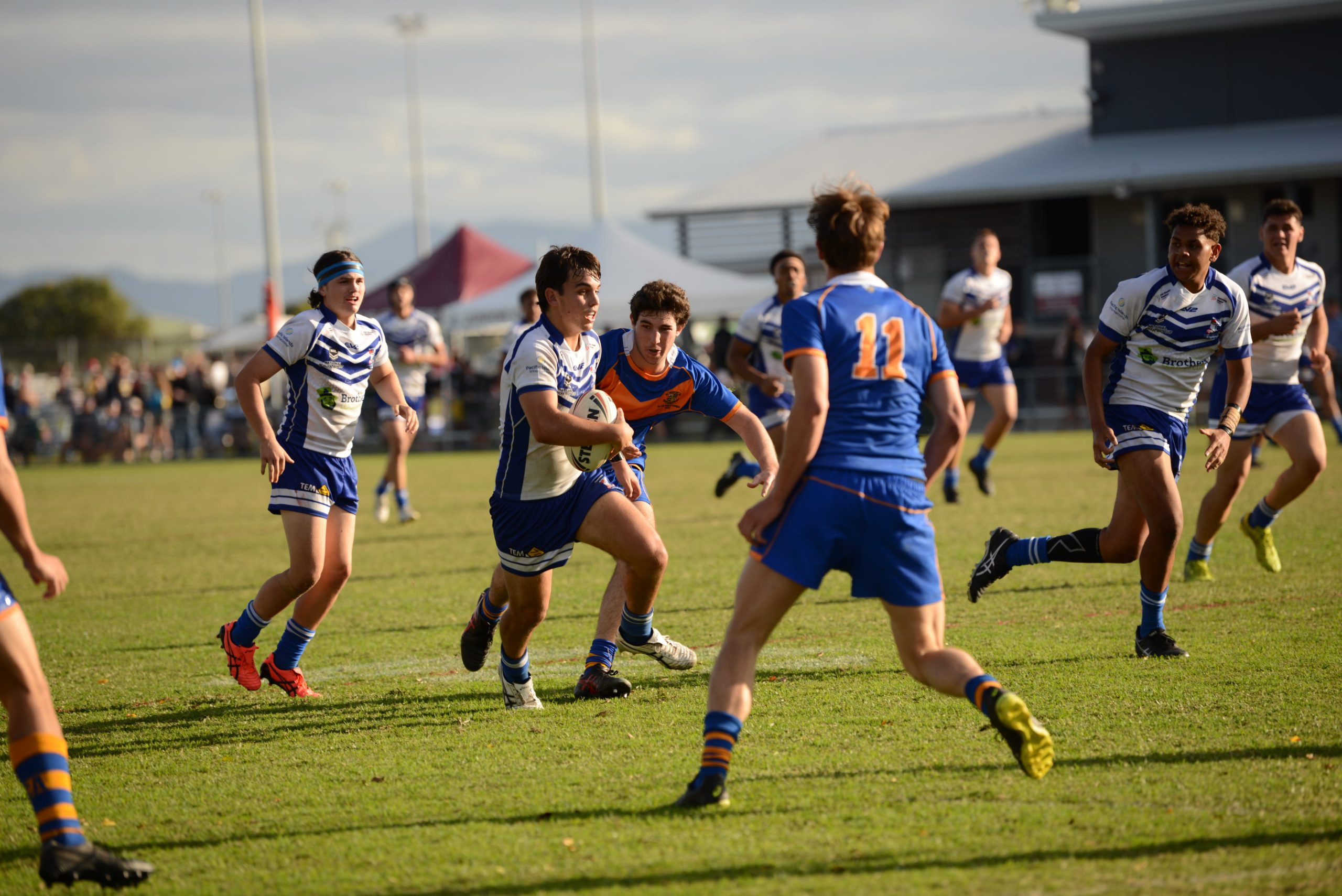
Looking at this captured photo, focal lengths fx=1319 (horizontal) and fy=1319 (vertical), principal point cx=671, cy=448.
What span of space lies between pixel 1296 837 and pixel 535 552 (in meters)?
2.96

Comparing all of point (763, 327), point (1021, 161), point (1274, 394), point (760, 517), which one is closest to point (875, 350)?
point (760, 517)

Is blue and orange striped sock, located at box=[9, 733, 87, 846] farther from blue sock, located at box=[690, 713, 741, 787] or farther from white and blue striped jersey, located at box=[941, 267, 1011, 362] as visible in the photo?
white and blue striped jersey, located at box=[941, 267, 1011, 362]

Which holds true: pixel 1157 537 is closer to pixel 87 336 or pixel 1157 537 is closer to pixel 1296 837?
pixel 1296 837

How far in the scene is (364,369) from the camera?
6.53m

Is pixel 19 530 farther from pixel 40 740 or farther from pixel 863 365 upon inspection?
pixel 863 365

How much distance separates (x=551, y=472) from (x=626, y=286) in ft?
68.9

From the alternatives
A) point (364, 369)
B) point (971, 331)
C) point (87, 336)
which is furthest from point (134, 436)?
point (87, 336)

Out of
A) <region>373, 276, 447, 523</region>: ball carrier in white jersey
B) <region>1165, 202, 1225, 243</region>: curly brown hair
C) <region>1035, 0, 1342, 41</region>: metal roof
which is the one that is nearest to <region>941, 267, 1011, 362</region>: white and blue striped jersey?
<region>373, 276, 447, 523</region>: ball carrier in white jersey

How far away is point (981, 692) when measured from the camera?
4109 millimetres

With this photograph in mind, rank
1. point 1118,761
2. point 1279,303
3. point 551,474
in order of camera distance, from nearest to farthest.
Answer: point 1118,761 → point 551,474 → point 1279,303

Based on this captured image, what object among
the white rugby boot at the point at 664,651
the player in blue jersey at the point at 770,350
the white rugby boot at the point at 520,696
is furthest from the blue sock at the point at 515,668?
the player in blue jersey at the point at 770,350

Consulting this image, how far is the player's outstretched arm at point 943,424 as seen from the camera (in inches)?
168

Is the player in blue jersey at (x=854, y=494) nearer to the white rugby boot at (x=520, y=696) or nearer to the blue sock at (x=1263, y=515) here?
the white rugby boot at (x=520, y=696)

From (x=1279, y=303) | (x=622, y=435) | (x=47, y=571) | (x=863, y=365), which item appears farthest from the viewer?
(x=1279, y=303)
